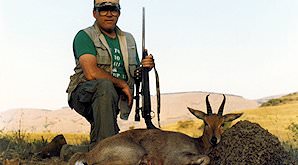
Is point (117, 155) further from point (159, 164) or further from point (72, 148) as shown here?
point (72, 148)

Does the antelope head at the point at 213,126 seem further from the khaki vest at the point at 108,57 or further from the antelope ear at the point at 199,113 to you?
the khaki vest at the point at 108,57

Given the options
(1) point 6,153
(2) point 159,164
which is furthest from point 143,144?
(1) point 6,153

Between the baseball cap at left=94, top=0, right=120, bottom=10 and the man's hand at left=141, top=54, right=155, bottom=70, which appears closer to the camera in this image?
the man's hand at left=141, top=54, right=155, bottom=70

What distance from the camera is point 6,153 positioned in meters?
11.6

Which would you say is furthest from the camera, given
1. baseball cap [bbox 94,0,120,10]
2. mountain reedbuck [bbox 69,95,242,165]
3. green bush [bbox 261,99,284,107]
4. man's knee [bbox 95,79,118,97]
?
green bush [bbox 261,99,284,107]

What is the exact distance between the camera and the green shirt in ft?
31.2

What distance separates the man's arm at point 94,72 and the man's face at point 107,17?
2.86 ft

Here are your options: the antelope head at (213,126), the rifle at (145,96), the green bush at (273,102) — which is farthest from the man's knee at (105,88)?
the green bush at (273,102)

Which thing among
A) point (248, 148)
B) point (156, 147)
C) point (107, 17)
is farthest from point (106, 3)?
point (248, 148)

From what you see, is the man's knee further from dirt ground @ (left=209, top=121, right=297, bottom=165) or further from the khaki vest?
dirt ground @ (left=209, top=121, right=297, bottom=165)

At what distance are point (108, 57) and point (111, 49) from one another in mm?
199

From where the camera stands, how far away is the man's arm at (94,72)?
9203 millimetres

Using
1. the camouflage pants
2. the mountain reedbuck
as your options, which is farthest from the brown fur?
the mountain reedbuck

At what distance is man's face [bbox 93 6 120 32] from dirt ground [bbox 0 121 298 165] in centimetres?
317
